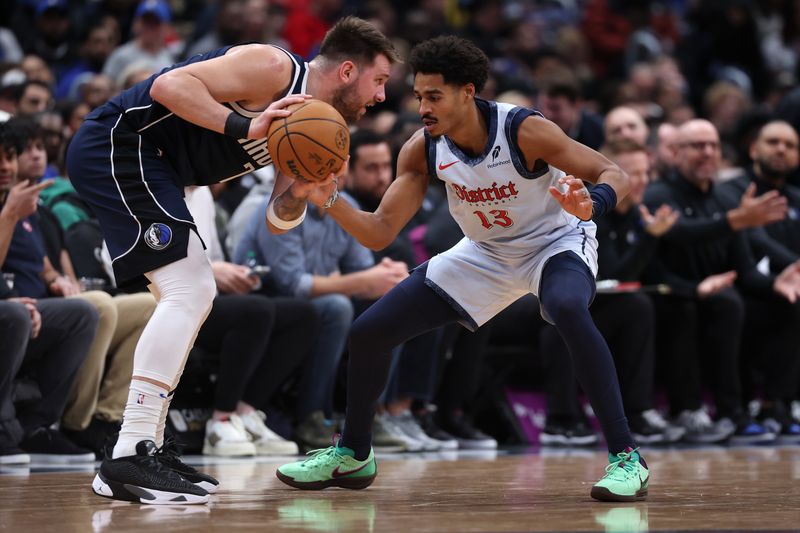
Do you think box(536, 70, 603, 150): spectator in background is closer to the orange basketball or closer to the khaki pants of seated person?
the khaki pants of seated person

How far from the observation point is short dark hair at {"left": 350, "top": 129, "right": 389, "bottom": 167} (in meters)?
8.48

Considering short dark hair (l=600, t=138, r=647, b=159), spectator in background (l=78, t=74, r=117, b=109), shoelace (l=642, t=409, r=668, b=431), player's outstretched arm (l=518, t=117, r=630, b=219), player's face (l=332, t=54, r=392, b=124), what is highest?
player's face (l=332, t=54, r=392, b=124)

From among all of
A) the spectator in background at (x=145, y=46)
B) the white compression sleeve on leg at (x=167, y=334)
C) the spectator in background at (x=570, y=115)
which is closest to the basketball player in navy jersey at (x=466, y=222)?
the white compression sleeve on leg at (x=167, y=334)

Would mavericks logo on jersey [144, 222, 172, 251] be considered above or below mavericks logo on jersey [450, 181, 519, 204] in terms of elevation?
below

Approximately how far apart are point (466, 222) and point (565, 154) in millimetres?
592

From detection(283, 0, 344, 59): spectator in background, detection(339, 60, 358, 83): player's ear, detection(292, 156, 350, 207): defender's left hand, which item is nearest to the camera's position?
detection(292, 156, 350, 207): defender's left hand

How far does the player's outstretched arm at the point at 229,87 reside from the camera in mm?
4648

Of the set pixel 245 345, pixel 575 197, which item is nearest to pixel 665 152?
pixel 245 345

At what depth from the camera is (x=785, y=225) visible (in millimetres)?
10148

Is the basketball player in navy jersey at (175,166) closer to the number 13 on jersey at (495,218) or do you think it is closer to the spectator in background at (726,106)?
the number 13 on jersey at (495,218)

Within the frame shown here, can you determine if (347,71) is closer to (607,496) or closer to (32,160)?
(607,496)

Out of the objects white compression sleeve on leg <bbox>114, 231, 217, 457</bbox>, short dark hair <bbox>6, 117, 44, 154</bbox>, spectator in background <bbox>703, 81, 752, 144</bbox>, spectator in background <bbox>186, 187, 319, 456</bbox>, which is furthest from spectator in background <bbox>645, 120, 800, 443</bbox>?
white compression sleeve on leg <bbox>114, 231, 217, 457</bbox>

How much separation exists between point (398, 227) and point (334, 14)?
29.3 ft

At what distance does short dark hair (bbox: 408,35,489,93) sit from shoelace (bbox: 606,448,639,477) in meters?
1.69
